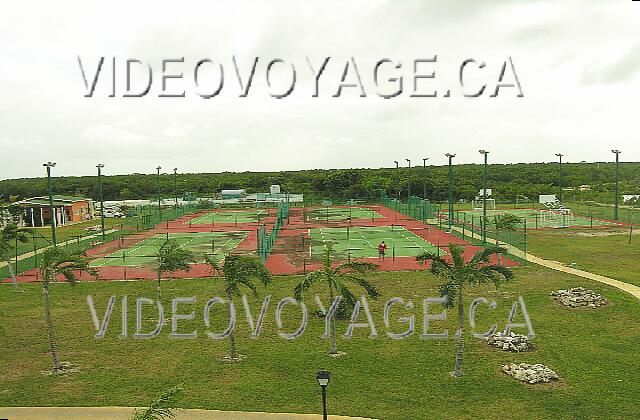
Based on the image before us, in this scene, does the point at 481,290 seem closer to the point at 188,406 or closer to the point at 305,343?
the point at 305,343

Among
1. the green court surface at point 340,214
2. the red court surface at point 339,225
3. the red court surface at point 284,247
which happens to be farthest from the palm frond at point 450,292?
the green court surface at point 340,214

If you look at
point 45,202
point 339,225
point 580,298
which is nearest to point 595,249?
point 580,298

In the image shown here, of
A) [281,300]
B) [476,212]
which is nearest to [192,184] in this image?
[476,212]

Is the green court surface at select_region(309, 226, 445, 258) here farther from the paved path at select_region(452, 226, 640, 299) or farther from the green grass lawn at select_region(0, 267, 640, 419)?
the green grass lawn at select_region(0, 267, 640, 419)

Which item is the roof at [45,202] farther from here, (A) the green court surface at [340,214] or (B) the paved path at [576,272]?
(B) the paved path at [576,272]

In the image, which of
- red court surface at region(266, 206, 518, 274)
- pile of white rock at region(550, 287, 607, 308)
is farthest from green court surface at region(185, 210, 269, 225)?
pile of white rock at region(550, 287, 607, 308)
